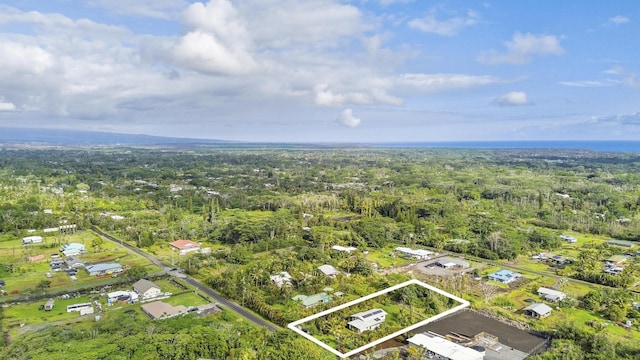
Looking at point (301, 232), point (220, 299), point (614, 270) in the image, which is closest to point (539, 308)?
point (614, 270)

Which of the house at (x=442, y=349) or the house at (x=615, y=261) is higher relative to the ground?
the house at (x=442, y=349)

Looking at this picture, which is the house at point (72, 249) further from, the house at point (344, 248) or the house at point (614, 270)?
the house at point (614, 270)

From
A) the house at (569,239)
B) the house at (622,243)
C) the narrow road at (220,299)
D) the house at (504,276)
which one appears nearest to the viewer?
the narrow road at (220,299)

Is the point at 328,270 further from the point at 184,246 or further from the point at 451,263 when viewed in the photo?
the point at 184,246

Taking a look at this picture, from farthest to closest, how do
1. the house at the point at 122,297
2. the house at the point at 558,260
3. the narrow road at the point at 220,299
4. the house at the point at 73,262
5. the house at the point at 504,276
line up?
the house at the point at 558,260 → the house at the point at 73,262 → the house at the point at 504,276 → the house at the point at 122,297 → the narrow road at the point at 220,299

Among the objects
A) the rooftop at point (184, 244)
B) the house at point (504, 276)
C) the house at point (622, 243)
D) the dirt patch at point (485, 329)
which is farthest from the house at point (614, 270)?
the rooftop at point (184, 244)

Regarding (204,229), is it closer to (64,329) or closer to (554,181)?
(64,329)
